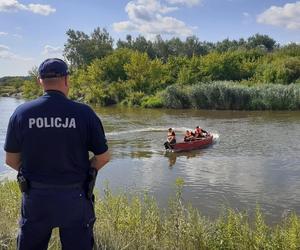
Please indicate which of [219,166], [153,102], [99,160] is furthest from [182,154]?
[153,102]

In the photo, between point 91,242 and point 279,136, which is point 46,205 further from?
point 279,136

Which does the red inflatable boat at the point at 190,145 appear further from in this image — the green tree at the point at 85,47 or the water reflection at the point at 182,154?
the green tree at the point at 85,47

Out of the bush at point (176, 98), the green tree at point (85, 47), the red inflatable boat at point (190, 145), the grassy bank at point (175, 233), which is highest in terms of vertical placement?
the green tree at point (85, 47)

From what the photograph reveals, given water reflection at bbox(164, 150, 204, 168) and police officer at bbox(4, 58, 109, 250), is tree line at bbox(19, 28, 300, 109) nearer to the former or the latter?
water reflection at bbox(164, 150, 204, 168)

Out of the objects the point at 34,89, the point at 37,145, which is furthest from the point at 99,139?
the point at 34,89

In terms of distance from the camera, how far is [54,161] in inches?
149

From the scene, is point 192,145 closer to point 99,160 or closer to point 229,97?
point 99,160

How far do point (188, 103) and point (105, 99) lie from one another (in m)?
14.3

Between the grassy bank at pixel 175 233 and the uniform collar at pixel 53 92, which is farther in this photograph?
the grassy bank at pixel 175 233

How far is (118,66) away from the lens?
214 ft

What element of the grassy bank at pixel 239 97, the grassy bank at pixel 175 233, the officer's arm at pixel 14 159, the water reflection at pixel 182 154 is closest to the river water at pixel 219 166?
the water reflection at pixel 182 154

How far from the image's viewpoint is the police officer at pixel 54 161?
12.3ft

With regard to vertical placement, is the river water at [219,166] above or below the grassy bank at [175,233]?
below

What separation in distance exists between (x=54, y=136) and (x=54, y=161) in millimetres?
213
